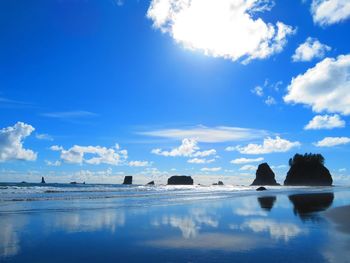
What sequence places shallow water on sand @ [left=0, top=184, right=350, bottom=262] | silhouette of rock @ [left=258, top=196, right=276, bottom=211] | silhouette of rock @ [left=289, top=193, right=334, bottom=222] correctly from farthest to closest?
silhouette of rock @ [left=258, top=196, right=276, bottom=211]
silhouette of rock @ [left=289, top=193, right=334, bottom=222]
shallow water on sand @ [left=0, top=184, right=350, bottom=262]

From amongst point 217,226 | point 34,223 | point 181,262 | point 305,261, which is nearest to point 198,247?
point 181,262

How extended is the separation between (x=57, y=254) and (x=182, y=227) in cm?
916

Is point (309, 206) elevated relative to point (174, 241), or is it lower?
elevated

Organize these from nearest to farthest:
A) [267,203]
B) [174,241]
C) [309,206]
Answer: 1. [174,241]
2. [309,206]
3. [267,203]

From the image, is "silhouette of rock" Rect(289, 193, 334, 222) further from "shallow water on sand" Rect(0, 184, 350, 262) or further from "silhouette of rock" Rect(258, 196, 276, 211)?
"shallow water on sand" Rect(0, 184, 350, 262)

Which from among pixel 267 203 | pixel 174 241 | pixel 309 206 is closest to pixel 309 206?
pixel 309 206

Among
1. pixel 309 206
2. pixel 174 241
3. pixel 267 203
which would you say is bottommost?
pixel 174 241

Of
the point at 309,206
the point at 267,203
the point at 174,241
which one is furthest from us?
the point at 267,203

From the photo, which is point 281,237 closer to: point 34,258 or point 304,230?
point 304,230

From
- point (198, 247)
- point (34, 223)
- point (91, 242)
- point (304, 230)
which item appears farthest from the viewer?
point (34, 223)

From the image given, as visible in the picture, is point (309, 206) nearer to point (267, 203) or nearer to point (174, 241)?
point (267, 203)

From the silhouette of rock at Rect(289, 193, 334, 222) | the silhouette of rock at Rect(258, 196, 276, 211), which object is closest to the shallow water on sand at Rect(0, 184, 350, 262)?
the silhouette of rock at Rect(289, 193, 334, 222)

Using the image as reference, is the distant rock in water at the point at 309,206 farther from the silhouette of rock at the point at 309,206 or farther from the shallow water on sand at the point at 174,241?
the shallow water on sand at the point at 174,241

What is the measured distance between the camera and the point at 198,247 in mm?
15164
